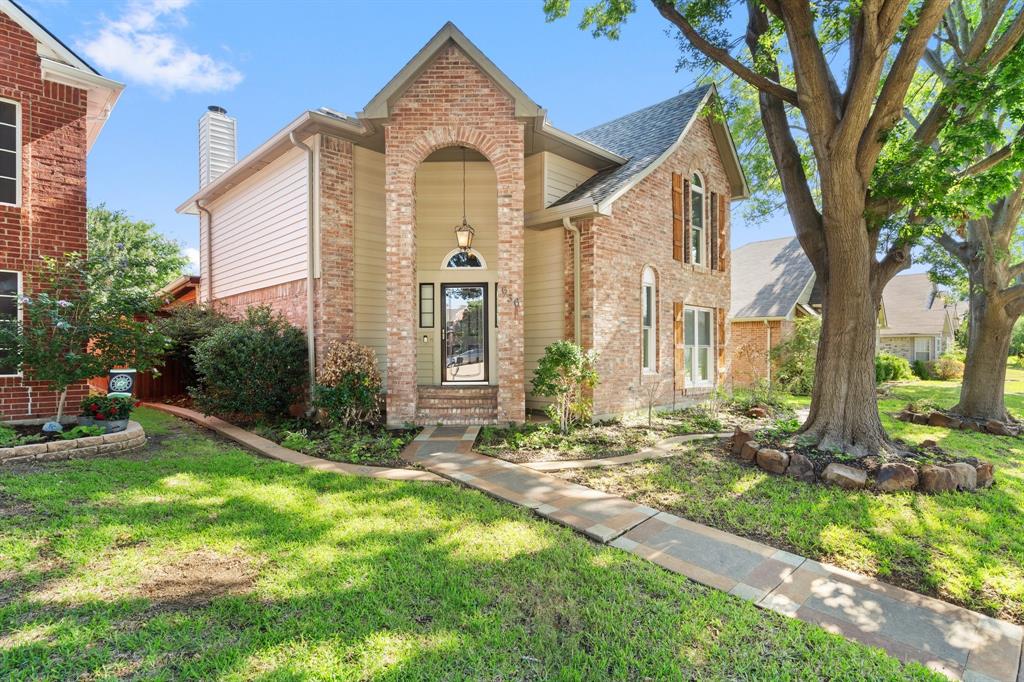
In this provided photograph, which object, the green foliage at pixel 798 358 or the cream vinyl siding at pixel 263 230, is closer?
the cream vinyl siding at pixel 263 230

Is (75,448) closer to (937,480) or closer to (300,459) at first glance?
(300,459)

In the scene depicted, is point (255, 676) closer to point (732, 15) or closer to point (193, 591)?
point (193, 591)

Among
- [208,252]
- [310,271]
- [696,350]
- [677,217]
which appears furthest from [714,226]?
[208,252]

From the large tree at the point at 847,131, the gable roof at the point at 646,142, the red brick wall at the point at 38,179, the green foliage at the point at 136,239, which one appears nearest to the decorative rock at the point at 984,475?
the large tree at the point at 847,131

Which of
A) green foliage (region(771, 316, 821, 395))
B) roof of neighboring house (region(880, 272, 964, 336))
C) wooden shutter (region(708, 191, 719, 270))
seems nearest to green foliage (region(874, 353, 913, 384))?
roof of neighboring house (region(880, 272, 964, 336))

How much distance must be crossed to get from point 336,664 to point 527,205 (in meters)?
8.76

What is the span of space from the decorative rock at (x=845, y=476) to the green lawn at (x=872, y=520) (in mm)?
192

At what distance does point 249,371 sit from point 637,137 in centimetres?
967

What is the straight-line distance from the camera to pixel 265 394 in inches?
325

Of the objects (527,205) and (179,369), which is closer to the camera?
(527,205)

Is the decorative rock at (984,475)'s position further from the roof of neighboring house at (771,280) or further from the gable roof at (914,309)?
the gable roof at (914,309)

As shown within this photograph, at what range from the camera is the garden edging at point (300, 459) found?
18.7ft

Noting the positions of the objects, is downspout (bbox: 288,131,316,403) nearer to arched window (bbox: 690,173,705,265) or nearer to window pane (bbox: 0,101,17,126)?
window pane (bbox: 0,101,17,126)

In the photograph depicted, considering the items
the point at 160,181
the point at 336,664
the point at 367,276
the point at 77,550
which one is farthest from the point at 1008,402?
the point at 160,181
